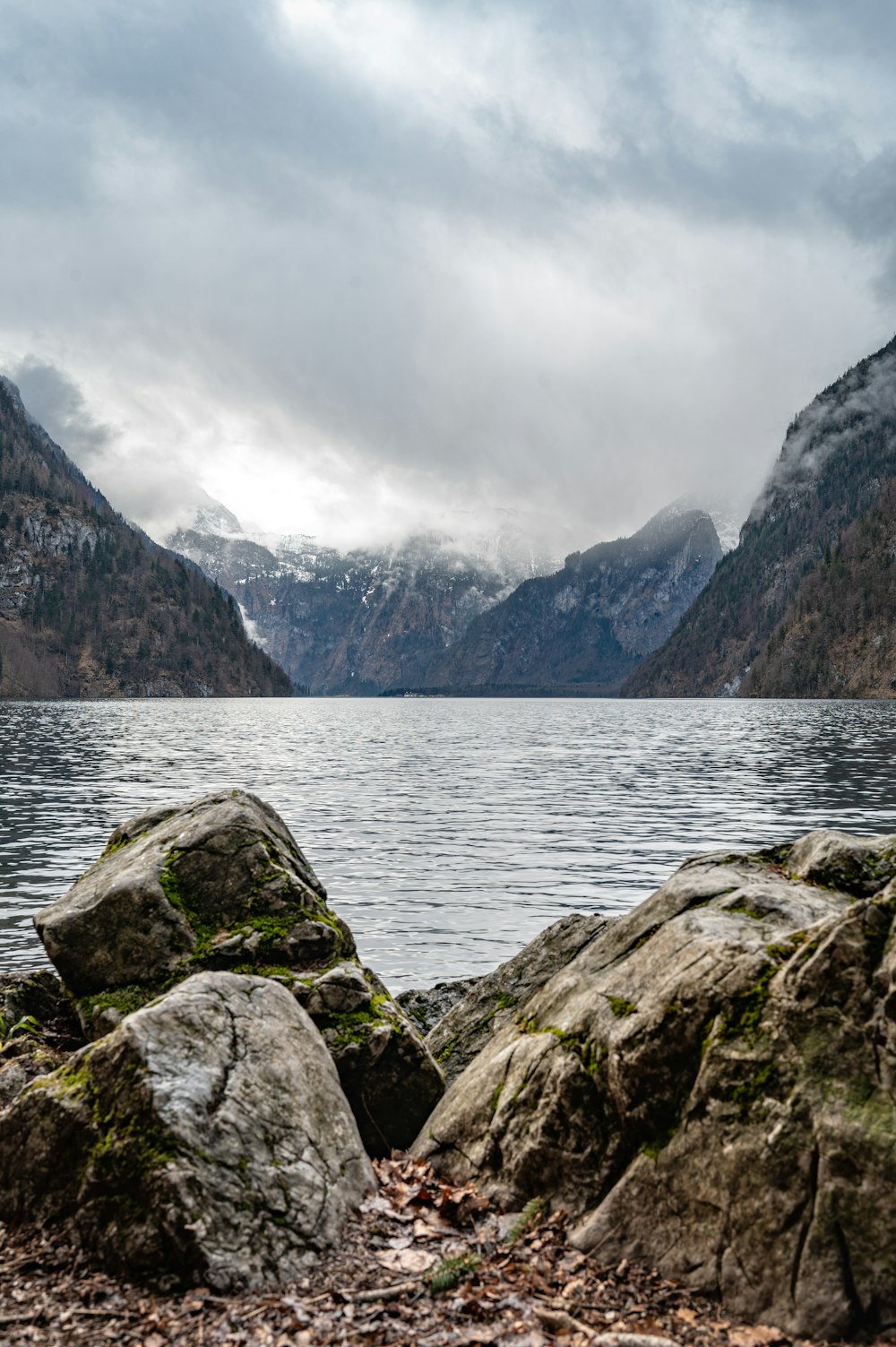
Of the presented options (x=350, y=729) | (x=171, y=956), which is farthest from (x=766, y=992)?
(x=350, y=729)

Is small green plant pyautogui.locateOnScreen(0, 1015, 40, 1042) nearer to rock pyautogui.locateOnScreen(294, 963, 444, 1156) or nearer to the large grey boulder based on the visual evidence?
the large grey boulder

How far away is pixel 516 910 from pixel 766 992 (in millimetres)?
18994

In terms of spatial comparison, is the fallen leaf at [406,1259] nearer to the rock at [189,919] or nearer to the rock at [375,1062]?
the rock at [375,1062]

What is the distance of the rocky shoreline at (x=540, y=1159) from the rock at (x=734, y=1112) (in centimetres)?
2

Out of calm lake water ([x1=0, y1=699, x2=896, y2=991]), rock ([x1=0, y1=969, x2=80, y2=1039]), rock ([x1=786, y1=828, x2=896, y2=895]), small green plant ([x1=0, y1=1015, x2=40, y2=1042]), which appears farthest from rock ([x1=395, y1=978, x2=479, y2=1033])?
rock ([x1=786, y1=828, x2=896, y2=895])

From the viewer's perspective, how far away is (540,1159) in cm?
780

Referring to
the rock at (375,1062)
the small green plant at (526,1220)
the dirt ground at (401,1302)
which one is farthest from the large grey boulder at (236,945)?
the small green plant at (526,1220)

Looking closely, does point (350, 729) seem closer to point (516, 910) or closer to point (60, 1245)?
point (516, 910)

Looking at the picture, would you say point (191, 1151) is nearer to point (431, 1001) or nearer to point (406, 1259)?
point (406, 1259)

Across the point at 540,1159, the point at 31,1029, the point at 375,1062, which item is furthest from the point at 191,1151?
the point at 31,1029

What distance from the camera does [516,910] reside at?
83.2 feet

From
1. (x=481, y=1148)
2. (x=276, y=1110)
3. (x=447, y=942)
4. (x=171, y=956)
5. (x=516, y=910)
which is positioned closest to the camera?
(x=276, y=1110)

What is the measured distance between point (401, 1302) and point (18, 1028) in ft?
23.8

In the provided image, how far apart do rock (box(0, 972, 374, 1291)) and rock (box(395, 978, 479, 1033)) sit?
7.45 meters
